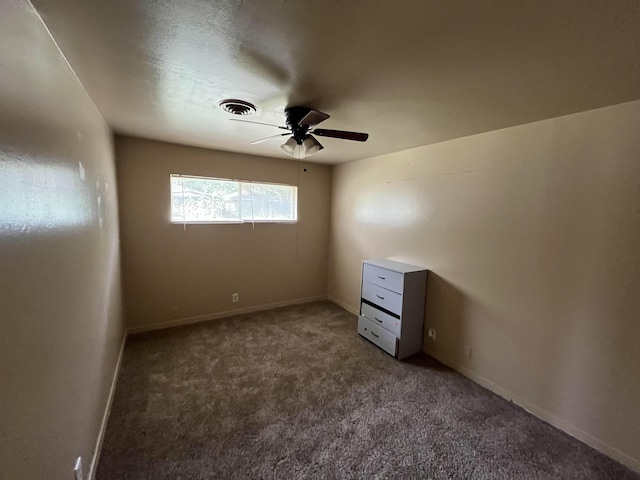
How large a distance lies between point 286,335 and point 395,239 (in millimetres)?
1849

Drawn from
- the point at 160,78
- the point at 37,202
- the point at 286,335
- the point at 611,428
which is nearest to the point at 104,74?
the point at 160,78

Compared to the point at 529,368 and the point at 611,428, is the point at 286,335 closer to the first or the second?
the point at 529,368

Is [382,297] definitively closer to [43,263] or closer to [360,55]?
[360,55]

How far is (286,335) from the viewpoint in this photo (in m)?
3.48

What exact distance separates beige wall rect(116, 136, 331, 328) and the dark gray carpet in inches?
28.9

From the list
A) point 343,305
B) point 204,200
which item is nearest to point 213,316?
point 204,200

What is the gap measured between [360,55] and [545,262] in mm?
2090

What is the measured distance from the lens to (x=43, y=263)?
40.9 inches

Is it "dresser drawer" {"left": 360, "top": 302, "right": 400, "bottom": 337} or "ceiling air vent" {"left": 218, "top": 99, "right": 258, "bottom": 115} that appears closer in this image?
"ceiling air vent" {"left": 218, "top": 99, "right": 258, "bottom": 115}

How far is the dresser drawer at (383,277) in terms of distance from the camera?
119 inches

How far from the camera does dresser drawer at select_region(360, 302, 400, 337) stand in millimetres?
3043

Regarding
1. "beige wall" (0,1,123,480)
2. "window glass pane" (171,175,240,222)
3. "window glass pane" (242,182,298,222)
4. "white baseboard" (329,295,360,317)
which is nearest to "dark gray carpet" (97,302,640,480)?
"beige wall" (0,1,123,480)

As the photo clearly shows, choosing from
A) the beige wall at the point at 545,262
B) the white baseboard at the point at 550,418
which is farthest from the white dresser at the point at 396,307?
the white baseboard at the point at 550,418

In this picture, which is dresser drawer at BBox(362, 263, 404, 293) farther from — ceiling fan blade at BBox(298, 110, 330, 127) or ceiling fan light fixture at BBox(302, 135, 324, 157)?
ceiling fan blade at BBox(298, 110, 330, 127)
